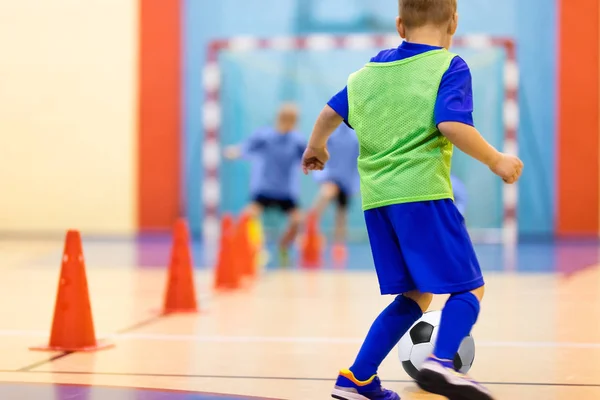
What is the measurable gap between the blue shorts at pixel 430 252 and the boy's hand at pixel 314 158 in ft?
1.14

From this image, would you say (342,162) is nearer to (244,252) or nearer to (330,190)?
(330,190)

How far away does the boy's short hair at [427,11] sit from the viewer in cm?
279

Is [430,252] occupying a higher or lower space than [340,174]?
lower

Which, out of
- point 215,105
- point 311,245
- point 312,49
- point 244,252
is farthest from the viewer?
Answer: point 312,49

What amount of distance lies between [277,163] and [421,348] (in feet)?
22.0

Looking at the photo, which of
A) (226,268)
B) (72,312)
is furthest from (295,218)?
(72,312)

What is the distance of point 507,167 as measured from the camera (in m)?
2.63

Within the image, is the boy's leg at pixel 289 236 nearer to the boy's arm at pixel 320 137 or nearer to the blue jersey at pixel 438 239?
the boy's arm at pixel 320 137

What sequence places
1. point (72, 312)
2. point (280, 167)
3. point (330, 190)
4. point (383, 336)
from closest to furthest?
point (383, 336), point (72, 312), point (280, 167), point (330, 190)

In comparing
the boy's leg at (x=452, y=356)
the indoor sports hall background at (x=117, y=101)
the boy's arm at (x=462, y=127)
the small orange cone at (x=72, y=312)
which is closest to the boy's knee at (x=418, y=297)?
the boy's leg at (x=452, y=356)

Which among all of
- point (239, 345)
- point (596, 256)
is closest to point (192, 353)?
point (239, 345)

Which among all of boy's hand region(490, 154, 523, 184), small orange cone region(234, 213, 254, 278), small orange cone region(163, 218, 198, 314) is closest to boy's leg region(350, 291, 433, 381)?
boy's hand region(490, 154, 523, 184)

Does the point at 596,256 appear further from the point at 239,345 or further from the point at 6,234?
the point at 6,234

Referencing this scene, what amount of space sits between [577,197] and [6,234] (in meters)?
8.20
